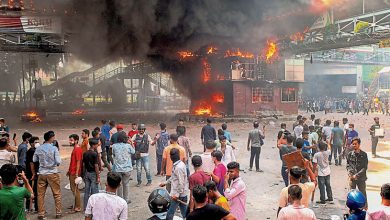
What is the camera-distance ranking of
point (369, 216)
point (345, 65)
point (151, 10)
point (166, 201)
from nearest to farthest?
point (166, 201)
point (369, 216)
point (151, 10)
point (345, 65)

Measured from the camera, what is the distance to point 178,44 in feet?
94.8

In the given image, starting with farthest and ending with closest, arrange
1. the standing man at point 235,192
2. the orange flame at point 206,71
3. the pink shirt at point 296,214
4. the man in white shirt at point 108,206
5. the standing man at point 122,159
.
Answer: the orange flame at point 206,71, the standing man at point 122,159, the standing man at point 235,192, the man in white shirt at point 108,206, the pink shirt at point 296,214

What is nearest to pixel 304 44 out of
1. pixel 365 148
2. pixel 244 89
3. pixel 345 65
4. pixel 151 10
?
pixel 244 89

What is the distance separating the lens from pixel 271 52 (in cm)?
3028

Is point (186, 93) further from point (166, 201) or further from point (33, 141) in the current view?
point (166, 201)

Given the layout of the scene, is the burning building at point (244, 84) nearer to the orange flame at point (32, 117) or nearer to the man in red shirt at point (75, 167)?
the orange flame at point (32, 117)

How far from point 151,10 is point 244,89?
9444mm

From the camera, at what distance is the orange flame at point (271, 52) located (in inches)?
1165

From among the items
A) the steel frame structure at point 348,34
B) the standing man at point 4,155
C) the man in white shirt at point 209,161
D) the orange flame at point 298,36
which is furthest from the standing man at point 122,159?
→ the orange flame at point 298,36

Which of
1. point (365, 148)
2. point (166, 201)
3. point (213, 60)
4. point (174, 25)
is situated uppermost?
point (174, 25)

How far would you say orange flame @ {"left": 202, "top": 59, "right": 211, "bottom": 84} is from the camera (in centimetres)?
3044

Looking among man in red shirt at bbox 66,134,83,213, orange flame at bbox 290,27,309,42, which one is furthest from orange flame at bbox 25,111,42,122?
man in red shirt at bbox 66,134,83,213

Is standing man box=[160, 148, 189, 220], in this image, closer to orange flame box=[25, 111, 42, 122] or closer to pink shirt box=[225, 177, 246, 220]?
pink shirt box=[225, 177, 246, 220]

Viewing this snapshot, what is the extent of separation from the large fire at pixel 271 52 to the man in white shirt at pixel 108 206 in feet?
87.7
